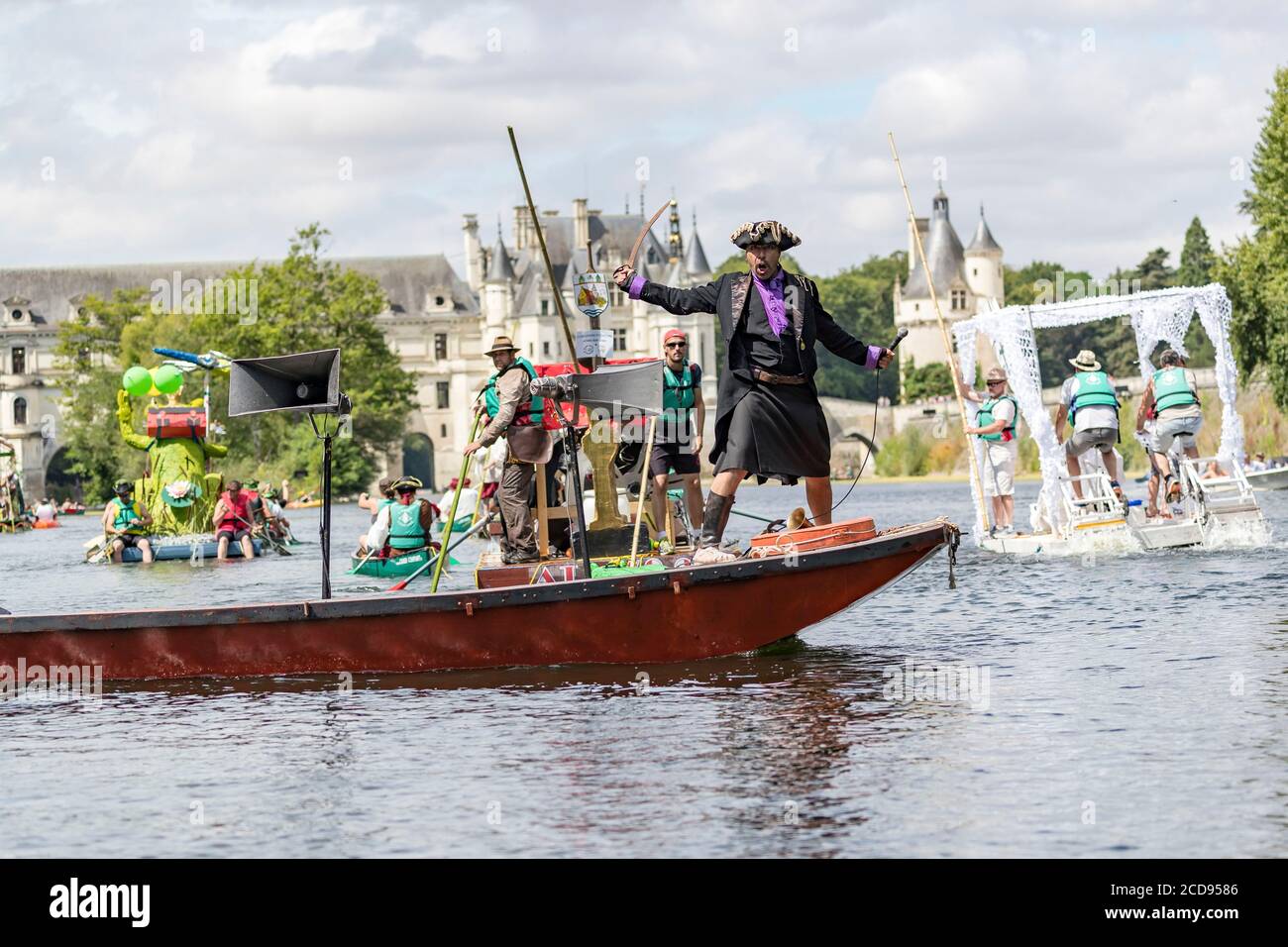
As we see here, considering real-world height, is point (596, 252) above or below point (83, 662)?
above

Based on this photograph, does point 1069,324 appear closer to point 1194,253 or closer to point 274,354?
point 274,354

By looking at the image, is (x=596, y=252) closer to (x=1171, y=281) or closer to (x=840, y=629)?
(x=1171, y=281)

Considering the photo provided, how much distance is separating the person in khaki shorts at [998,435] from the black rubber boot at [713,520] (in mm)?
10814

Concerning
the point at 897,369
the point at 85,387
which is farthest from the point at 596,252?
the point at 85,387

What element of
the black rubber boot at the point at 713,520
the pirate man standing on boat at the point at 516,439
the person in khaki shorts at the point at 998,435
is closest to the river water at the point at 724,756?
the black rubber boot at the point at 713,520

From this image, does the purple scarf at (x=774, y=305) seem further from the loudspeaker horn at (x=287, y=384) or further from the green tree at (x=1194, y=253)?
the green tree at (x=1194, y=253)

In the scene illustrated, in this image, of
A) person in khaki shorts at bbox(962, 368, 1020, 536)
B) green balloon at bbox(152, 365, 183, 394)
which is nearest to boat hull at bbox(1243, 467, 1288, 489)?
person in khaki shorts at bbox(962, 368, 1020, 536)

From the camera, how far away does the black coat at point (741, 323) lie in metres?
12.8

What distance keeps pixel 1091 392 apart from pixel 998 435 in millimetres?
1543

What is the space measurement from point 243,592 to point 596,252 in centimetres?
11609

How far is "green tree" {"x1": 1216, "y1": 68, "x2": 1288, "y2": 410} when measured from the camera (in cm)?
4997

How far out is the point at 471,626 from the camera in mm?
12711

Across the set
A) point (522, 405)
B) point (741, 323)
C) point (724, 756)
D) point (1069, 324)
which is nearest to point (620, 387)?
point (741, 323)
